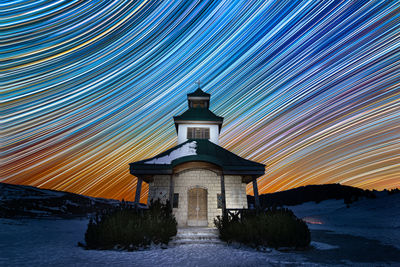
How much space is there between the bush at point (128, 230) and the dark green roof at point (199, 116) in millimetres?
9545

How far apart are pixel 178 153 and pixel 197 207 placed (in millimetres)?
3915

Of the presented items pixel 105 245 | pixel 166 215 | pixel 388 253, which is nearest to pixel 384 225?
pixel 388 253

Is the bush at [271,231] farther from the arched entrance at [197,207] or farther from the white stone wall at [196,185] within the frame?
Answer: the arched entrance at [197,207]

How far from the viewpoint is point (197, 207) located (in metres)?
13.0

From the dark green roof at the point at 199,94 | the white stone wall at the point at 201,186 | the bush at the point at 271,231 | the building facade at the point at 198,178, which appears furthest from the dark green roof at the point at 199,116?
the bush at the point at 271,231

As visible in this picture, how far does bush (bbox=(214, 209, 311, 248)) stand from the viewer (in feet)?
23.9

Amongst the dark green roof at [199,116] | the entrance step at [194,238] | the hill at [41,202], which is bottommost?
the entrance step at [194,238]

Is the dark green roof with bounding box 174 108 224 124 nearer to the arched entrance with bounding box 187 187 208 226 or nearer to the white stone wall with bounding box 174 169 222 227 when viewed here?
the white stone wall with bounding box 174 169 222 227

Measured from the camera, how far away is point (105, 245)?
6973 mm

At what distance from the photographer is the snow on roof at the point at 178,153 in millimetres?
11930

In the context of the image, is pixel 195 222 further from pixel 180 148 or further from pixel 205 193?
pixel 180 148

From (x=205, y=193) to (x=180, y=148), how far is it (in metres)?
3.84

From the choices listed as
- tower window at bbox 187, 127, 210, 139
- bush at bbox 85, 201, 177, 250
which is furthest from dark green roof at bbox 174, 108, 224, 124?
bush at bbox 85, 201, 177, 250

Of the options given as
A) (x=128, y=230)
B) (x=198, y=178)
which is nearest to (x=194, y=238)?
(x=128, y=230)
